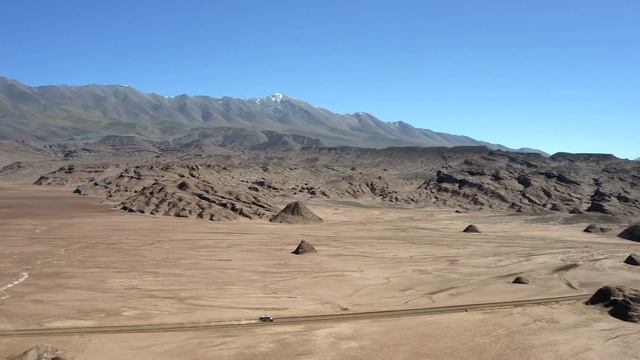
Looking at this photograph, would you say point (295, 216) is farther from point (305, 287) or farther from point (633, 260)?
point (633, 260)

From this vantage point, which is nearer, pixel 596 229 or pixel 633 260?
pixel 633 260

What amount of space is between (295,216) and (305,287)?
2772 centimetres

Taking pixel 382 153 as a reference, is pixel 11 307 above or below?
below

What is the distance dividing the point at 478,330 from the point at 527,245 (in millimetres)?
22739

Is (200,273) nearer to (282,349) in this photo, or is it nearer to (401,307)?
(401,307)

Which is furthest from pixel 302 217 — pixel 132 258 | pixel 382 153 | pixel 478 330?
pixel 382 153

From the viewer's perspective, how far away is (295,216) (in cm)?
4997

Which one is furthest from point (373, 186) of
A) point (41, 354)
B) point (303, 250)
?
point (41, 354)

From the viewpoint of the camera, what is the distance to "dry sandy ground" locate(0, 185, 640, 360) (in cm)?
1478

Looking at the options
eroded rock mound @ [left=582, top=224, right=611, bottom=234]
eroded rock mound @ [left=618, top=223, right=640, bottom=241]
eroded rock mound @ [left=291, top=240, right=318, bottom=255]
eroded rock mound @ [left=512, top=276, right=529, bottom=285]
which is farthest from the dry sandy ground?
eroded rock mound @ [left=582, top=224, right=611, bottom=234]

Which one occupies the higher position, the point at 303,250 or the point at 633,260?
the point at 633,260

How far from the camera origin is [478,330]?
53.2 feet

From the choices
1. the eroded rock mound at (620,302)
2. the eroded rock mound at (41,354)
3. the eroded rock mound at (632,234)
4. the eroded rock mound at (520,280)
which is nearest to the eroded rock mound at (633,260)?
the eroded rock mound at (520,280)

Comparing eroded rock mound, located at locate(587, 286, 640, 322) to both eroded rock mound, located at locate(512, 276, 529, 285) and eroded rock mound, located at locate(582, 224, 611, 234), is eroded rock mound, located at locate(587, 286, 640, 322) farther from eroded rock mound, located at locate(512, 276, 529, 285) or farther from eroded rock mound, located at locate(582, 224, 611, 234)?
eroded rock mound, located at locate(582, 224, 611, 234)
